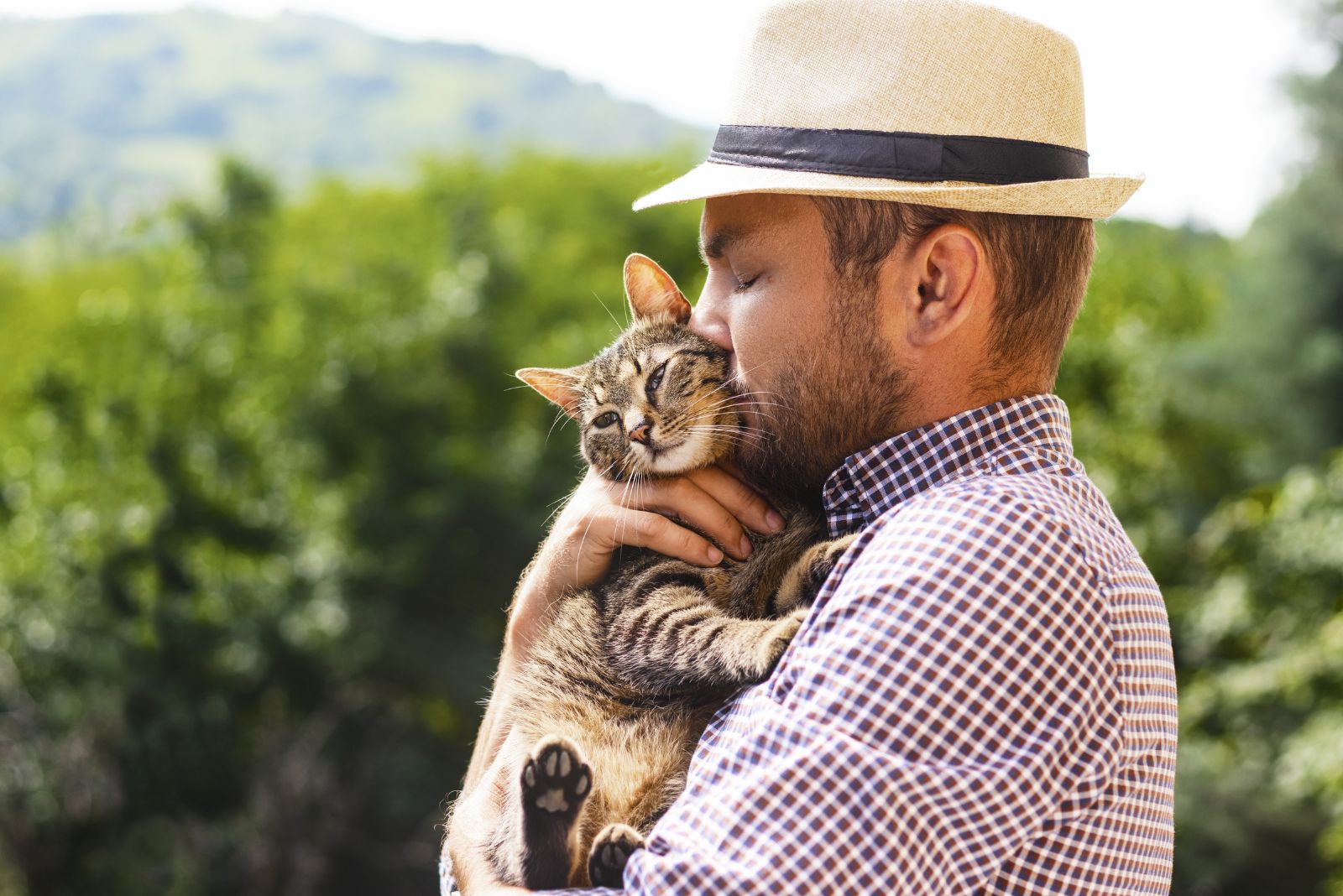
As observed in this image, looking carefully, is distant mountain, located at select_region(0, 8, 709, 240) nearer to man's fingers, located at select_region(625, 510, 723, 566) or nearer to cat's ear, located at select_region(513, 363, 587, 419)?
cat's ear, located at select_region(513, 363, 587, 419)

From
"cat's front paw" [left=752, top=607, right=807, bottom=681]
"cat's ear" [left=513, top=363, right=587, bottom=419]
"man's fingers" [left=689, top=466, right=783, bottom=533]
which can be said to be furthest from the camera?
"cat's ear" [left=513, top=363, right=587, bottom=419]

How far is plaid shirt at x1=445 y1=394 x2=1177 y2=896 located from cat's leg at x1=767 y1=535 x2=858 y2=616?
28 cm

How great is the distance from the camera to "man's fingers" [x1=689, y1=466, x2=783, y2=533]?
2.60 meters

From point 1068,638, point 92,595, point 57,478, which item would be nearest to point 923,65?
point 1068,638

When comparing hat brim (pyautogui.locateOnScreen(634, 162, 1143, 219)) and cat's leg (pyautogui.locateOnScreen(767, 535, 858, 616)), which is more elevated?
hat brim (pyautogui.locateOnScreen(634, 162, 1143, 219))

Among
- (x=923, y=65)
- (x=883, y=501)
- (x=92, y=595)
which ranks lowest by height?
(x=92, y=595)

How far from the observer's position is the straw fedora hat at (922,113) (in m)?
1.99

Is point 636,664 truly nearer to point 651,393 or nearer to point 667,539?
point 667,539

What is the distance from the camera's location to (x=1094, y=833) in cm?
181

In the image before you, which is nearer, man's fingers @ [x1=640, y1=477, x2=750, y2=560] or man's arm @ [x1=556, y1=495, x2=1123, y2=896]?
man's arm @ [x1=556, y1=495, x2=1123, y2=896]

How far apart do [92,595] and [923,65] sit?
535 inches

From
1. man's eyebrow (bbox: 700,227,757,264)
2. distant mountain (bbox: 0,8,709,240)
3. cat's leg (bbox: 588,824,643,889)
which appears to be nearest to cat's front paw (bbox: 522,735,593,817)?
cat's leg (bbox: 588,824,643,889)

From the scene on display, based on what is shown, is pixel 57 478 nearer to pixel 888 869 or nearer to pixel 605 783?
pixel 605 783

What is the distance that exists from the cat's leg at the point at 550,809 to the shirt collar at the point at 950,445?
0.78 m
